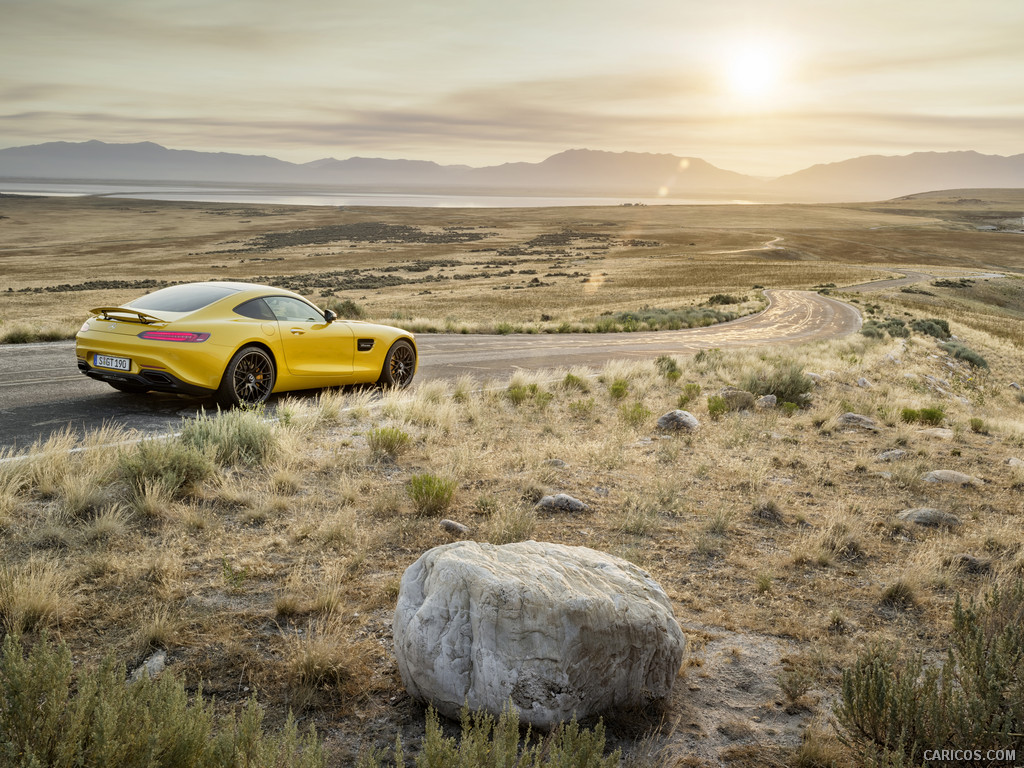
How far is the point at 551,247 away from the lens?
102 metres

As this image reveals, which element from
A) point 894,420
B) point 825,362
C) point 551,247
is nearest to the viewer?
point 894,420

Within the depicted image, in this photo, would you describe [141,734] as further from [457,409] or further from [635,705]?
[457,409]

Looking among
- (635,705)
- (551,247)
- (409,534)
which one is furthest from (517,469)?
(551,247)

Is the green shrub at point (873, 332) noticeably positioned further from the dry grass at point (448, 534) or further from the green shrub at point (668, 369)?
the dry grass at point (448, 534)

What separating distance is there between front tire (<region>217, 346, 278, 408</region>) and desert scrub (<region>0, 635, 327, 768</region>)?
20.3ft

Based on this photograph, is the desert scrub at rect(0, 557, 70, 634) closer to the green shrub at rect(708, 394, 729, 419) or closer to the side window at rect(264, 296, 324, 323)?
the side window at rect(264, 296, 324, 323)

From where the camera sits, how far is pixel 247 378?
361 inches

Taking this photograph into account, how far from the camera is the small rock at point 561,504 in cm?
642

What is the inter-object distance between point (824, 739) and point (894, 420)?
30.4 ft

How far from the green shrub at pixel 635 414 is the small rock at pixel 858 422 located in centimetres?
299

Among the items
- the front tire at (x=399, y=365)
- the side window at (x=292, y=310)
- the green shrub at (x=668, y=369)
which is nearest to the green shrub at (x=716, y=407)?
the green shrub at (x=668, y=369)

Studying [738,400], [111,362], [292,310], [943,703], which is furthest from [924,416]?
[111,362]

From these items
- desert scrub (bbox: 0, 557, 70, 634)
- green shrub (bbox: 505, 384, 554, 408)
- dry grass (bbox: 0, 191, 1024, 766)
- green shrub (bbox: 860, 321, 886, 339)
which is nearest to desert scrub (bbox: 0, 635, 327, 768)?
dry grass (bbox: 0, 191, 1024, 766)

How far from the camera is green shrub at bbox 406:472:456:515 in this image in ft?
19.7
